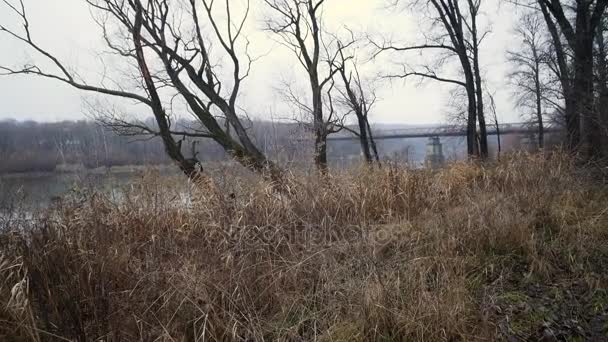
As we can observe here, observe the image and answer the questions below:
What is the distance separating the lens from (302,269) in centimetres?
332

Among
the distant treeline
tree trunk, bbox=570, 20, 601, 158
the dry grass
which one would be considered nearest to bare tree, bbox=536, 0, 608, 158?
tree trunk, bbox=570, 20, 601, 158

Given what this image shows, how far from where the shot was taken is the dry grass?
249 centimetres

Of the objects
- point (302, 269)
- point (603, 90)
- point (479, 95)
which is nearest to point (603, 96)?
point (603, 90)

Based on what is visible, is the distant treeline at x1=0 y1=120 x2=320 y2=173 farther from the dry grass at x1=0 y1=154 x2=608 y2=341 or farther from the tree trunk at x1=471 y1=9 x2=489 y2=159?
the tree trunk at x1=471 y1=9 x2=489 y2=159

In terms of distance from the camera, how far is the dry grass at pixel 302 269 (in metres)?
2.49

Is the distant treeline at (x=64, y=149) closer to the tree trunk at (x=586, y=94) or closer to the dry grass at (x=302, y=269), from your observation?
the dry grass at (x=302, y=269)

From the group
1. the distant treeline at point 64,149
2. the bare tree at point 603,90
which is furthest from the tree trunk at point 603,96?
the distant treeline at point 64,149

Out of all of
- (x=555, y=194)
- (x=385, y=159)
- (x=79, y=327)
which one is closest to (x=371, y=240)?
(x=79, y=327)

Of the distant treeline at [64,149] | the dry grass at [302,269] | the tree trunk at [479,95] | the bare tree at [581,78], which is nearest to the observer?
the dry grass at [302,269]

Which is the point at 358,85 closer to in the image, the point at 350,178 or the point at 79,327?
the point at 350,178

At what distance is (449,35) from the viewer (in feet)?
55.3

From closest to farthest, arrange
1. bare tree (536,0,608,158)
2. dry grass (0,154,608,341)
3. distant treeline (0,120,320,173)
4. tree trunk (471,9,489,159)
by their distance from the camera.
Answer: dry grass (0,154,608,341)
distant treeline (0,120,320,173)
bare tree (536,0,608,158)
tree trunk (471,9,489,159)

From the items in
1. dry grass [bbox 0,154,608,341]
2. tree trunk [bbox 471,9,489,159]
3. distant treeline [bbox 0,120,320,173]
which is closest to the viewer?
dry grass [bbox 0,154,608,341]

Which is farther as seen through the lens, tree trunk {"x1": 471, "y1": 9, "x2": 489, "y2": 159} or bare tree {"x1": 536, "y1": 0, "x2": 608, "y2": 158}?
tree trunk {"x1": 471, "y1": 9, "x2": 489, "y2": 159}
